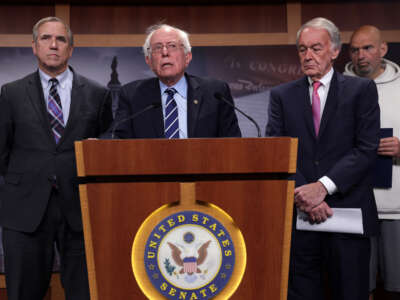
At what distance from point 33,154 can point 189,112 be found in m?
0.73

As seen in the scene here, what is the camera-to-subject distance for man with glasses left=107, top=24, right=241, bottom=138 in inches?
84.9

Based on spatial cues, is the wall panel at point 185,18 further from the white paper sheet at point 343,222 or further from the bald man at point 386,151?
the white paper sheet at point 343,222

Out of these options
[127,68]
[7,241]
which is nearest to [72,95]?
[7,241]

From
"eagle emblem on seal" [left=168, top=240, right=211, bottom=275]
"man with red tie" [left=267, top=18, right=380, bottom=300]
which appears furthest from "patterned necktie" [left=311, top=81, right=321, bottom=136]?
"eagle emblem on seal" [left=168, top=240, right=211, bottom=275]

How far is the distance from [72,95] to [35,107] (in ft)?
0.57

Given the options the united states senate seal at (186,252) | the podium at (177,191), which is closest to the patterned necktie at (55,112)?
the podium at (177,191)

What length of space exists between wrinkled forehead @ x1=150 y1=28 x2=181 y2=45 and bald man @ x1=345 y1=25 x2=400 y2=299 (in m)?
1.09

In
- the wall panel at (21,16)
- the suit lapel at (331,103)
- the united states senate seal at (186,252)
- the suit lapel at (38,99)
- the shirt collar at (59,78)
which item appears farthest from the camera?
the wall panel at (21,16)

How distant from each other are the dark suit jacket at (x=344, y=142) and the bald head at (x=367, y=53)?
66 cm

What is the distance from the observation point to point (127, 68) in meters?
3.53

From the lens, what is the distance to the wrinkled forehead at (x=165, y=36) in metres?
2.29

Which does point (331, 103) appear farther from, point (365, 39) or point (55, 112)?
point (55, 112)

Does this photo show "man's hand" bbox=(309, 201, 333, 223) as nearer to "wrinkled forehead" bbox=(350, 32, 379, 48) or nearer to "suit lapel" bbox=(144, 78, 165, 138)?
"suit lapel" bbox=(144, 78, 165, 138)

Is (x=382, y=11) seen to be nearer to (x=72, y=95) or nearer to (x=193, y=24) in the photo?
(x=193, y=24)
